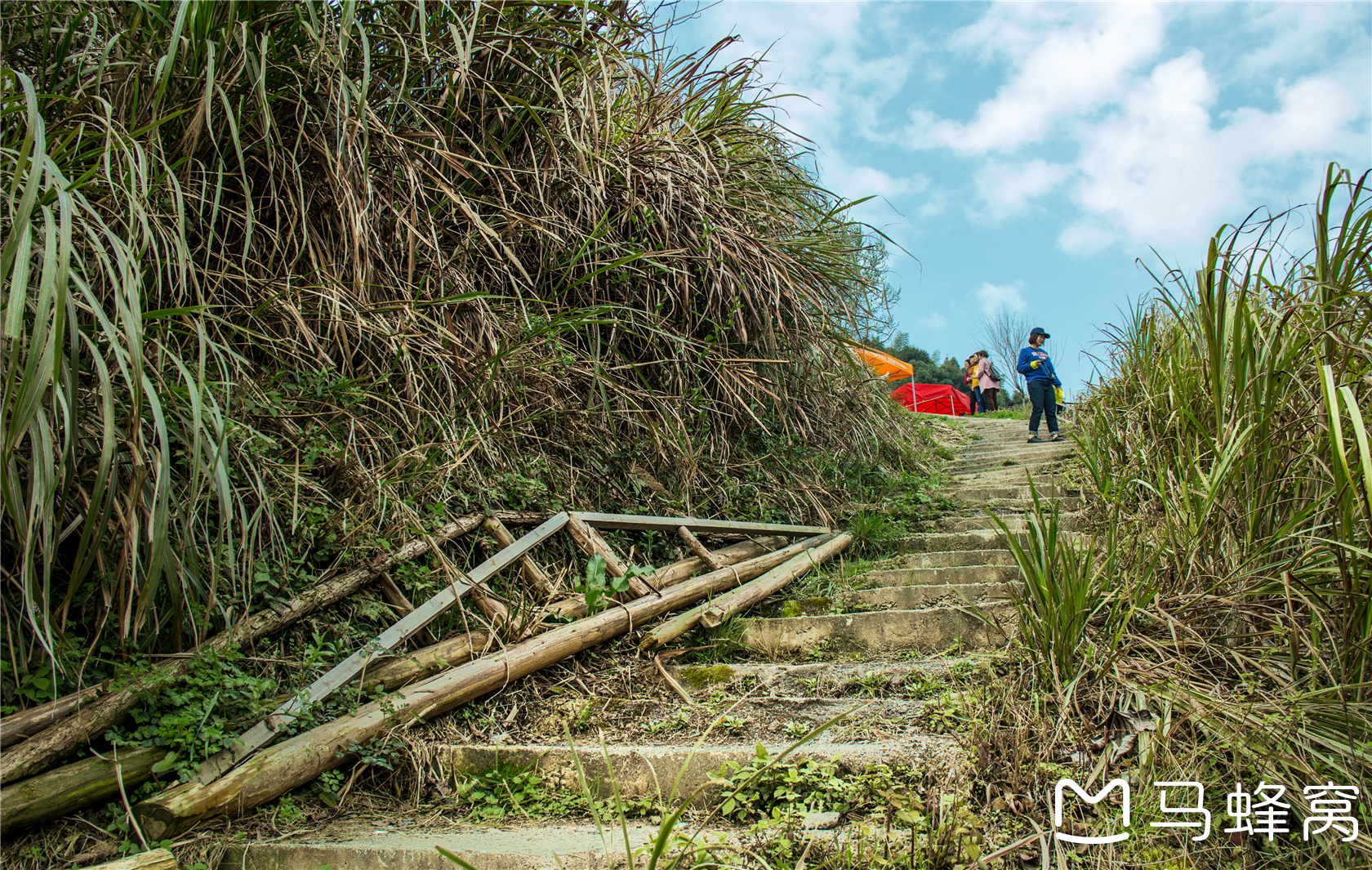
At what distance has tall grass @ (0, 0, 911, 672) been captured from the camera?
2027 mm

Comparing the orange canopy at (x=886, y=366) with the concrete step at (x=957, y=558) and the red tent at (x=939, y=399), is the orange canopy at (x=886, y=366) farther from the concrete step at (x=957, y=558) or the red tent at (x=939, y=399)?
the red tent at (x=939, y=399)

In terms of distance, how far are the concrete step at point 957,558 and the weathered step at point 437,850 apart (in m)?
2.91

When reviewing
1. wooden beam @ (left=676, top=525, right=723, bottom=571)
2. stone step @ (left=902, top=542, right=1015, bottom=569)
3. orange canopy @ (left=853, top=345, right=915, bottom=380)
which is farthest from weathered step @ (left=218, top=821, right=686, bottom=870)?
orange canopy @ (left=853, top=345, right=915, bottom=380)

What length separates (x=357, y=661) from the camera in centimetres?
252

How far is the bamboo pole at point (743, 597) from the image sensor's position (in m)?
3.33

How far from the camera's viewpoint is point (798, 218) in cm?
529

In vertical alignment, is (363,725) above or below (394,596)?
below

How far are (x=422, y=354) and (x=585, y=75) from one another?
1.72 m

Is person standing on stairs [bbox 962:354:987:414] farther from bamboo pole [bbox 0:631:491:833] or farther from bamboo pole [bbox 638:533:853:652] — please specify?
bamboo pole [bbox 0:631:491:833]

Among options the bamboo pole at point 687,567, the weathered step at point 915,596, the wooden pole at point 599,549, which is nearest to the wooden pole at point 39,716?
the bamboo pole at point 687,567

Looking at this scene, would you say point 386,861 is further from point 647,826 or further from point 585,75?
point 585,75

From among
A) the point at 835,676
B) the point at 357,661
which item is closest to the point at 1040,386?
the point at 835,676

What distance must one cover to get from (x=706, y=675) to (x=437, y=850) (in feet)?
4.94

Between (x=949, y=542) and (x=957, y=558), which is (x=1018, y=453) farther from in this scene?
(x=957, y=558)
